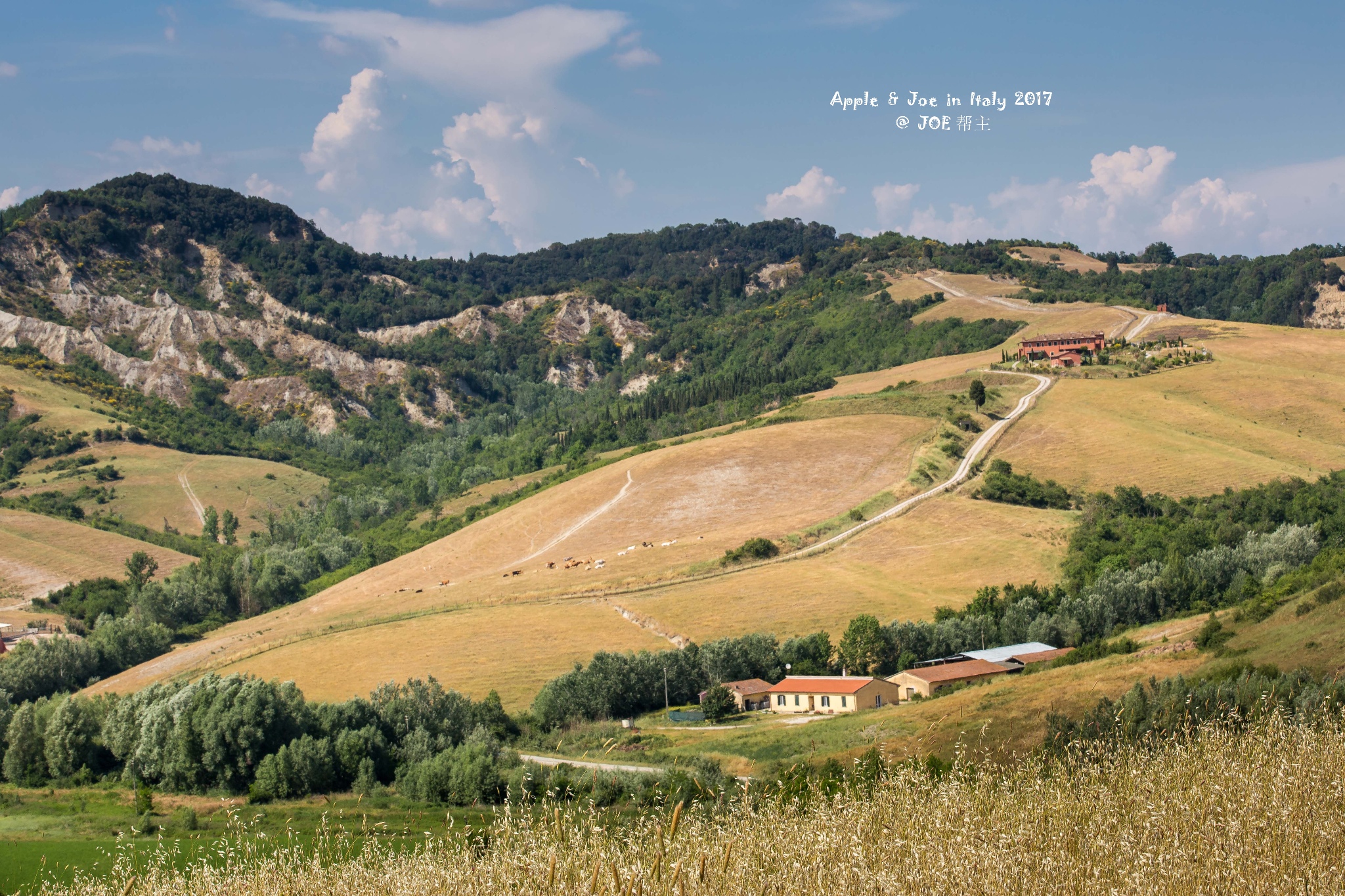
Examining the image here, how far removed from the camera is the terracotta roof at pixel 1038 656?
57.7 metres

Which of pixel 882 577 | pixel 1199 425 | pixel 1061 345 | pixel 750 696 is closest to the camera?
pixel 750 696

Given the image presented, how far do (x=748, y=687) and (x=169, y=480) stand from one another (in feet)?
483

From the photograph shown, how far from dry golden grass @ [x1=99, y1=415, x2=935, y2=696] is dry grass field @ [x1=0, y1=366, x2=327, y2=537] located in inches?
2915

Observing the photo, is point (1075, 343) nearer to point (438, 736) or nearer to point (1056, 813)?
point (438, 736)

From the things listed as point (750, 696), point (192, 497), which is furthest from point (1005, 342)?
point (192, 497)

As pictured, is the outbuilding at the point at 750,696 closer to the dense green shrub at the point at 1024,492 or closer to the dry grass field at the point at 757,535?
the dry grass field at the point at 757,535

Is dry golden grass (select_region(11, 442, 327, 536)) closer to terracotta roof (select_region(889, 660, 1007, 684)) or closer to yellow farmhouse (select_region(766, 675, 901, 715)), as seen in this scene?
yellow farmhouse (select_region(766, 675, 901, 715))

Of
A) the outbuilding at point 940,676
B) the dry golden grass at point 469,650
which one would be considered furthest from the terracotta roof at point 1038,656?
the dry golden grass at point 469,650

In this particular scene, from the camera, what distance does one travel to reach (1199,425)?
4183 inches

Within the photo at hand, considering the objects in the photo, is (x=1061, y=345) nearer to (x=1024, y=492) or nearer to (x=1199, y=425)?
(x=1199, y=425)

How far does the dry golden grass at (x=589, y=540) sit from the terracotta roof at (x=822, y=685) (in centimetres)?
1421

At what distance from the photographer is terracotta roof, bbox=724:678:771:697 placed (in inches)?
2299

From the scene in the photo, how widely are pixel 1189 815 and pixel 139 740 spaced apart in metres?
53.5

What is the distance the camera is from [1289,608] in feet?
150
